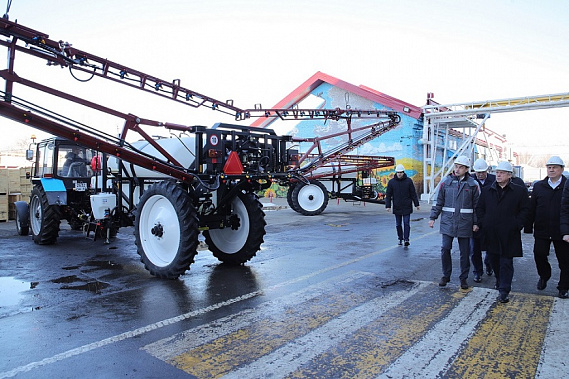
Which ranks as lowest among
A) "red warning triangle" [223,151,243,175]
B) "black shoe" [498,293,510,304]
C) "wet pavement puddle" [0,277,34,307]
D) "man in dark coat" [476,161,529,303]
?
"wet pavement puddle" [0,277,34,307]

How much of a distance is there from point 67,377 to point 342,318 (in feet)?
8.97

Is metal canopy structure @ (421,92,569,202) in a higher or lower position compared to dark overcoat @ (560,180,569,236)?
higher

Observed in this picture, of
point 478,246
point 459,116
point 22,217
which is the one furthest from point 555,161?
point 459,116

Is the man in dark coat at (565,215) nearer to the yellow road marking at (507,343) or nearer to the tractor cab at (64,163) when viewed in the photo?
the yellow road marking at (507,343)

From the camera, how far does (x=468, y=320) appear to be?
474cm

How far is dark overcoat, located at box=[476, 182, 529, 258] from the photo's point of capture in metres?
5.54

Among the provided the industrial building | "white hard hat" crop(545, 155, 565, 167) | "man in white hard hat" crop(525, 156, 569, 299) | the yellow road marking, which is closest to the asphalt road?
the yellow road marking

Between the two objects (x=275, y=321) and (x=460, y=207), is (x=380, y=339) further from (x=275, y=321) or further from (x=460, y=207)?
(x=460, y=207)

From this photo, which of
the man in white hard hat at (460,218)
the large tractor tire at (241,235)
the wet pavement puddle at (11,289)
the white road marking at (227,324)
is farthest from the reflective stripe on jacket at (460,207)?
the wet pavement puddle at (11,289)

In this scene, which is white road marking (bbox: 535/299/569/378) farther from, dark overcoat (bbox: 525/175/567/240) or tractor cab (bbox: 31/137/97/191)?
tractor cab (bbox: 31/137/97/191)

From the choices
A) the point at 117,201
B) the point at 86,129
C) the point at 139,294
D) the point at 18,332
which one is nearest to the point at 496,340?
the point at 139,294

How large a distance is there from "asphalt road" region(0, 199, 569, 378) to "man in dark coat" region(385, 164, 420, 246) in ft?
5.54

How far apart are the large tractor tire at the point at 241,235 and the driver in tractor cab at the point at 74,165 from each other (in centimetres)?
515

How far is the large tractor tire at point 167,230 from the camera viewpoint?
6414 mm
